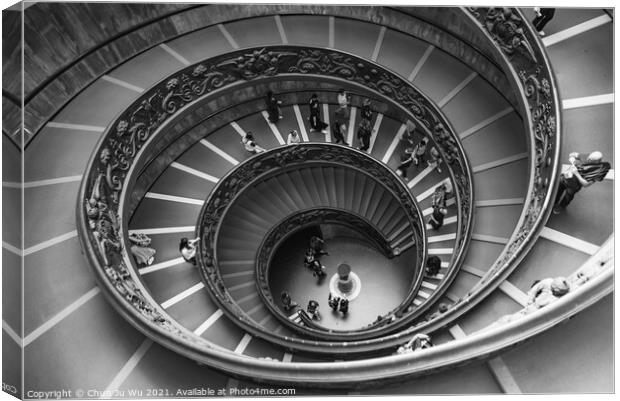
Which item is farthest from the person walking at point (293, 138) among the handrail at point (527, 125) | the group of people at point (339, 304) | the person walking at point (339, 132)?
the handrail at point (527, 125)

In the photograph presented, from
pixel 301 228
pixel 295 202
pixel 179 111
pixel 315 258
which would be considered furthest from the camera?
pixel 315 258

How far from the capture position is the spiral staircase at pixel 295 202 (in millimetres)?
5754

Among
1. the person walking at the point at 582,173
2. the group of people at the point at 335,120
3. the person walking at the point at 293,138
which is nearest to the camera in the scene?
the person walking at the point at 582,173

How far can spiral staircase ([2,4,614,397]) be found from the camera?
5754 mm

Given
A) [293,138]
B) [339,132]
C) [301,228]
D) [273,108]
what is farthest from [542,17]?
[301,228]

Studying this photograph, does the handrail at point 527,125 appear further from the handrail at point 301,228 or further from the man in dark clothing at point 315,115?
the handrail at point 301,228

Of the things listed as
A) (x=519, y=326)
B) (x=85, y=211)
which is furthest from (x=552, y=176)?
(x=85, y=211)

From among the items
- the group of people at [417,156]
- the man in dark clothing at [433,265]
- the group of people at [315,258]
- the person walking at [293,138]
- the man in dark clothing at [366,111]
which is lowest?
the group of people at [315,258]

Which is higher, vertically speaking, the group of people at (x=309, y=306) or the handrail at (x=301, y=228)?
the handrail at (x=301, y=228)

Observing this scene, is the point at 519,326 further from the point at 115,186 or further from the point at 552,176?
the point at 115,186

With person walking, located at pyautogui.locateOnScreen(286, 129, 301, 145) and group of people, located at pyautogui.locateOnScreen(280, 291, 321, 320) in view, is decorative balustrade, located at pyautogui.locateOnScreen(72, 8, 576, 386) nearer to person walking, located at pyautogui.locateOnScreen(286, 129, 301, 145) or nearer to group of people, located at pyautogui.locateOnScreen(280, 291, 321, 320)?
person walking, located at pyautogui.locateOnScreen(286, 129, 301, 145)

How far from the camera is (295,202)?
43.2 ft

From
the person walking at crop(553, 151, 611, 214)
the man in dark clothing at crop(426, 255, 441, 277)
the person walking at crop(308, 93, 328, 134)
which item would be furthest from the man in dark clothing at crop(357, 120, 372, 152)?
the person walking at crop(553, 151, 611, 214)

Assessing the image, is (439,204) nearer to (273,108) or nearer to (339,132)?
(339,132)
